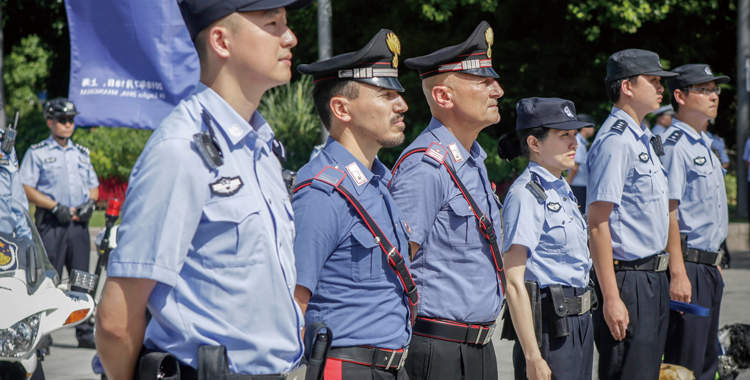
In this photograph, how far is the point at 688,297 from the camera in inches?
223

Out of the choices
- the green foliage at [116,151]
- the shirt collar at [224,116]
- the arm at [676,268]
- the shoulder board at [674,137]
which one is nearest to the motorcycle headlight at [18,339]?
the shirt collar at [224,116]

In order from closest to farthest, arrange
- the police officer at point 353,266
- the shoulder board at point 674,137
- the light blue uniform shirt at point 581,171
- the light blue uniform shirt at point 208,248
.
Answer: the light blue uniform shirt at point 208,248 → the police officer at point 353,266 → the shoulder board at point 674,137 → the light blue uniform shirt at point 581,171

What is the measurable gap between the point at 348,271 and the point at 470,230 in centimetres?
86

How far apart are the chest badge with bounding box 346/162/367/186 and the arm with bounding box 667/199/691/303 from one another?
2.86m

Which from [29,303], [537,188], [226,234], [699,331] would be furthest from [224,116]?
[699,331]

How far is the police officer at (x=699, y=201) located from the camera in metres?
5.95

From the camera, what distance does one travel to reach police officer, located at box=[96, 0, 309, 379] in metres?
2.18

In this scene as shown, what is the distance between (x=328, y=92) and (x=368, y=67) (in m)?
0.19

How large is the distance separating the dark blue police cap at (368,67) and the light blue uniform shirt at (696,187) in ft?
9.65

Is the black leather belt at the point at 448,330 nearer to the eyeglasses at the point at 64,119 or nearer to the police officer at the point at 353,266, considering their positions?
the police officer at the point at 353,266

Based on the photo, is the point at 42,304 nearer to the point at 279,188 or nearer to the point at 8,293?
the point at 8,293

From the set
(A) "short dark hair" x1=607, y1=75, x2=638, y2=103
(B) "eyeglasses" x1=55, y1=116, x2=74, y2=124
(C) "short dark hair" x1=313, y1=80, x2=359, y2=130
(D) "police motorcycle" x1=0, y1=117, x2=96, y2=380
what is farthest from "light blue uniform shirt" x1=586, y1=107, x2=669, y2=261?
(B) "eyeglasses" x1=55, y1=116, x2=74, y2=124

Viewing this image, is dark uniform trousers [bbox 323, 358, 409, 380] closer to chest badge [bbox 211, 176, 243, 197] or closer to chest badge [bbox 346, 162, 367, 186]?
chest badge [bbox 346, 162, 367, 186]

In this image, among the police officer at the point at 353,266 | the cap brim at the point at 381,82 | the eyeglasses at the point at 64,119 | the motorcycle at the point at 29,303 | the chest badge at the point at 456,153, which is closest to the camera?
the police officer at the point at 353,266
